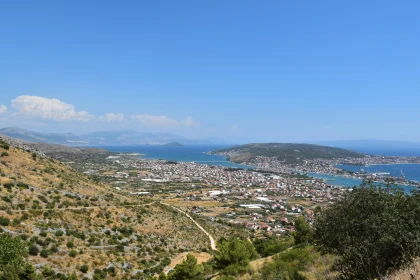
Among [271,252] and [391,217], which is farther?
[271,252]

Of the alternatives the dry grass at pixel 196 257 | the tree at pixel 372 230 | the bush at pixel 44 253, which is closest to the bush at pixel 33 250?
the bush at pixel 44 253

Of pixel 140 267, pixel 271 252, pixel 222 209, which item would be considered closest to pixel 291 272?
pixel 271 252

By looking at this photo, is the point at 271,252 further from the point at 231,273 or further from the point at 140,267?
the point at 140,267

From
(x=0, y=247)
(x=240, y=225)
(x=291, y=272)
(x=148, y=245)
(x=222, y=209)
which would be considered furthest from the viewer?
(x=222, y=209)

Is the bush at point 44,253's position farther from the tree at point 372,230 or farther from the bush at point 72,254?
the tree at point 372,230

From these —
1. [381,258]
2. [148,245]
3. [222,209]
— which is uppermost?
[381,258]

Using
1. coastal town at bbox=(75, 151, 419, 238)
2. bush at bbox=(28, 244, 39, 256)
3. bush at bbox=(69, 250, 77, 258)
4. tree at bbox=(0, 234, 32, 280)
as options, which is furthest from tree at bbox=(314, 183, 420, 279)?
coastal town at bbox=(75, 151, 419, 238)

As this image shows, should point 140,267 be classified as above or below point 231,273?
below

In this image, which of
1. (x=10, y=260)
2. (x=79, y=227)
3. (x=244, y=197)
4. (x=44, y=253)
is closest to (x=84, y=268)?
(x=44, y=253)
